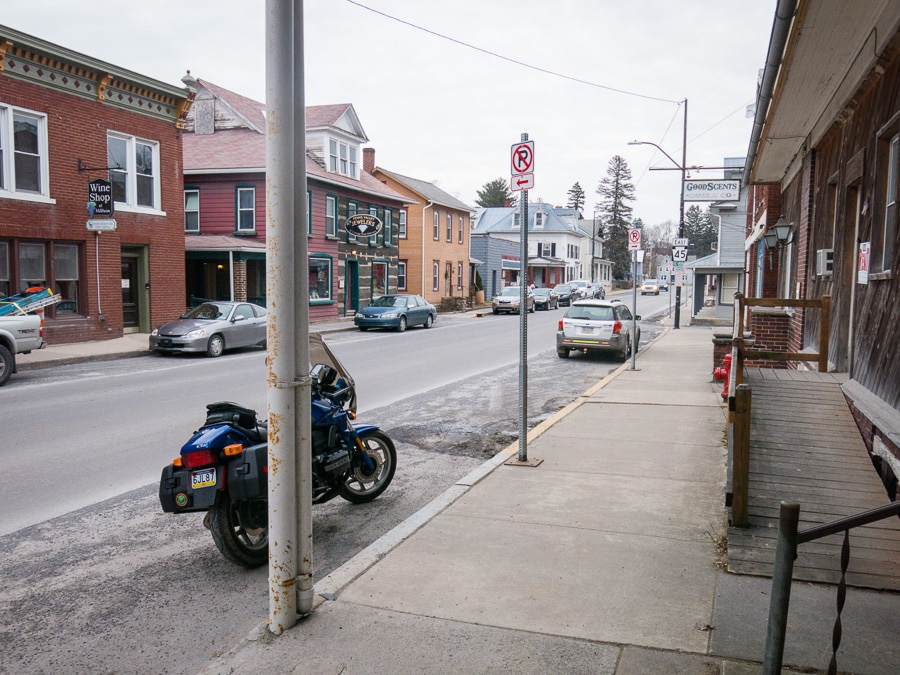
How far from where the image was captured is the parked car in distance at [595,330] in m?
18.7

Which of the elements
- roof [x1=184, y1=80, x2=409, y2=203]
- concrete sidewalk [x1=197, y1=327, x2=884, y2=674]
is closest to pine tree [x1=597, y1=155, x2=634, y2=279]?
roof [x1=184, y1=80, x2=409, y2=203]

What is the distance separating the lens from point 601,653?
366 centimetres

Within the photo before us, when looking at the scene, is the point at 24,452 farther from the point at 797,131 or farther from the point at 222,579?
the point at 797,131

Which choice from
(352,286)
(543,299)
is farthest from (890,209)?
(543,299)

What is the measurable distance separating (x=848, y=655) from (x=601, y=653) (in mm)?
1185

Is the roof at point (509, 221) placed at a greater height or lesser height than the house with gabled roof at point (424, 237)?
greater

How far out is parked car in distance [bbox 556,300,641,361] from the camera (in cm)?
1869

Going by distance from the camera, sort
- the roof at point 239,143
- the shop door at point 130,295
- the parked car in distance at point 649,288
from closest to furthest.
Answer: the shop door at point 130,295, the roof at point 239,143, the parked car in distance at point 649,288

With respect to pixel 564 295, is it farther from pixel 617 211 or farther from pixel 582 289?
pixel 617 211

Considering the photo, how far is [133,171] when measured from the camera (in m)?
21.7

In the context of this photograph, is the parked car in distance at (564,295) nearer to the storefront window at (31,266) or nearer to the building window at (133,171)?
the building window at (133,171)

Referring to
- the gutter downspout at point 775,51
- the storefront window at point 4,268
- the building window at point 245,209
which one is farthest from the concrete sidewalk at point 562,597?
the building window at point 245,209

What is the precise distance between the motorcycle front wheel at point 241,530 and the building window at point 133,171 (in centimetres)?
1796

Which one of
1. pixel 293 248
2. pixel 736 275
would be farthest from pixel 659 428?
pixel 736 275
